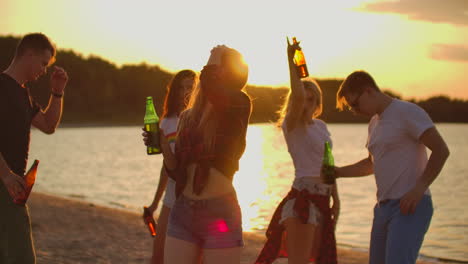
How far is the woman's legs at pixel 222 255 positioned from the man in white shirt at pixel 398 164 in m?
1.31

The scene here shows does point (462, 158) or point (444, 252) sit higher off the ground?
point (444, 252)

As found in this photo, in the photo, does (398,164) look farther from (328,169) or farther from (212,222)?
(212,222)

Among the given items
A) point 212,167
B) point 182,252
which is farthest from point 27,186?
point 212,167

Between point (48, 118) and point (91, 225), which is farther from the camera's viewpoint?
point (91, 225)

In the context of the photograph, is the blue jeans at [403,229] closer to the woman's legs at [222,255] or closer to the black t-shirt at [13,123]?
the woman's legs at [222,255]

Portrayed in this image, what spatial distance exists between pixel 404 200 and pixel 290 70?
1.23 m

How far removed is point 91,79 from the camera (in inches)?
4318

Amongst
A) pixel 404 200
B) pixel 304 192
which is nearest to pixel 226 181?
pixel 404 200

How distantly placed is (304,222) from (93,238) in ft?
25.0

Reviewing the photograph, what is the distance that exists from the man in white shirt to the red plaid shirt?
2.08 ft

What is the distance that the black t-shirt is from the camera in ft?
13.5

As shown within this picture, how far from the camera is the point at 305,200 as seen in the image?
5176 millimetres

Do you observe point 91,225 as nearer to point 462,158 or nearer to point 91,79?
point 462,158

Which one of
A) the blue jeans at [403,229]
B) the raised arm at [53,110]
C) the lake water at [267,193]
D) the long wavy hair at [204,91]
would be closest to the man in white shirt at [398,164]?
the blue jeans at [403,229]
